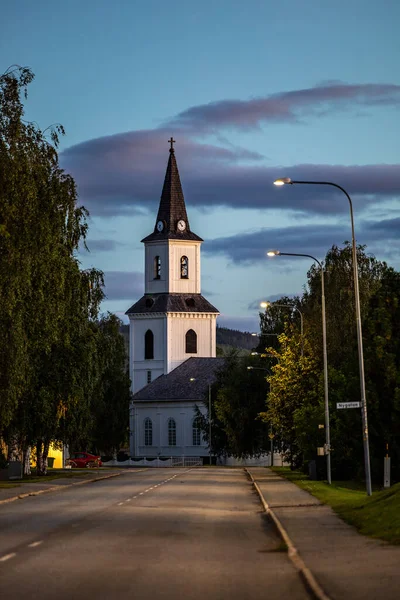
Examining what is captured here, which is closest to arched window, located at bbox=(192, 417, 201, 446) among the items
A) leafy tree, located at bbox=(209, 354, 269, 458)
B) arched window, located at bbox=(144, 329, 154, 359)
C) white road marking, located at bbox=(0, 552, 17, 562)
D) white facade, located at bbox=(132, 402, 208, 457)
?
white facade, located at bbox=(132, 402, 208, 457)

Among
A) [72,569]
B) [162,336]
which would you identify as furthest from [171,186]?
[72,569]

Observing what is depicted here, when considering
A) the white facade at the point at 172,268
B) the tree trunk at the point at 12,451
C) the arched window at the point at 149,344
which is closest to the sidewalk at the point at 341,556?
the tree trunk at the point at 12,451

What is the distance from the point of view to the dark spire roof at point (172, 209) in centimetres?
15050

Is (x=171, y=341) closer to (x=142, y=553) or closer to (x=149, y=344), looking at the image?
(x=149, y=344)

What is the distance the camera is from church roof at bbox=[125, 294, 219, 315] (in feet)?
475

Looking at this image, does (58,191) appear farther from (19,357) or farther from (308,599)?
(308,599)

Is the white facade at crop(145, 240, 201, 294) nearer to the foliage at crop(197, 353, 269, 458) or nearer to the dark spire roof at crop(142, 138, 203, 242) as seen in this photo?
the dark spire roof at crop(142, 138, 203, 242)

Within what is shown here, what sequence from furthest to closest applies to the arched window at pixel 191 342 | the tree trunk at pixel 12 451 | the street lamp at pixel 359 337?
the arched window at pixel 191 342, the tree trunk at pixel 12 451, the street lamp at pixel 359 337

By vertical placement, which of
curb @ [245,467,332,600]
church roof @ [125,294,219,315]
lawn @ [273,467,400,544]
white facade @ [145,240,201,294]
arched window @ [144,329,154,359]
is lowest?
curb @ [245,467,332,600]

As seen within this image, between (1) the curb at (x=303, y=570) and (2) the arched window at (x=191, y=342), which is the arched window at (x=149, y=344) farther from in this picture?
(1) the curb at (x=303, y=570)

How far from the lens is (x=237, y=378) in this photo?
98.9 metres

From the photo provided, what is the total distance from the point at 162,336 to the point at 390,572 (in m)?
130

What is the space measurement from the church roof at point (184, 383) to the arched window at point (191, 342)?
2.68 metres

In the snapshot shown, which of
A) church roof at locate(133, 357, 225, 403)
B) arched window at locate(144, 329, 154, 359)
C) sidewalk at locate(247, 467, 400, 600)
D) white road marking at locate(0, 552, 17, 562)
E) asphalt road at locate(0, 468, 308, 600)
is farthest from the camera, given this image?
arched window at locate(144, 329, 154, 359)
